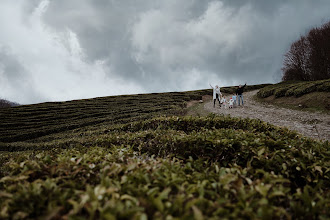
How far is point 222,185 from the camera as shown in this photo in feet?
5.10

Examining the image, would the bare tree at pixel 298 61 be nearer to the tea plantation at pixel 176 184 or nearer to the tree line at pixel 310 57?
the tree line at pixel 310 57

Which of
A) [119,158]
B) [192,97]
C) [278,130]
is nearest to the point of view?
[119,158]

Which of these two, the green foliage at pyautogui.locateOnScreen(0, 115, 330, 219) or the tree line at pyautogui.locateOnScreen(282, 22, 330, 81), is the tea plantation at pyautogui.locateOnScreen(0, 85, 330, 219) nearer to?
the green foliage at pyautogui.locateOnScreen(0, 115, 330, 219)

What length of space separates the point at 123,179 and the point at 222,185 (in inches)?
37.5

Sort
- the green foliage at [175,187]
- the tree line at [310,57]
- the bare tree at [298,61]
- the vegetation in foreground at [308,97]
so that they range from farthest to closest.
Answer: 1. the bare tree at [298,61]
2. the tree line at [310,57]
3. the vegetation in foreground at [308,97]
4. the green foliage at [175,187]

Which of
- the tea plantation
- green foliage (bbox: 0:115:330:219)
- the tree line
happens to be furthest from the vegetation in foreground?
the tree line

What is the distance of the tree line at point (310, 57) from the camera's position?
75.9ft

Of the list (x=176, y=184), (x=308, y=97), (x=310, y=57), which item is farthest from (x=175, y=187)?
(x=310, y=57)

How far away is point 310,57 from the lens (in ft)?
81.3

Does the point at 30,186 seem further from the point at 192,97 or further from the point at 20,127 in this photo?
the point at 192,97

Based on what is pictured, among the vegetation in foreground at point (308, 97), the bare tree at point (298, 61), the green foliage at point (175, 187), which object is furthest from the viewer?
the bare tree at point (298, 61)

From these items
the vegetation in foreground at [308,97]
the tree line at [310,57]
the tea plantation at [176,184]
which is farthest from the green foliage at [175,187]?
the tree line at [310,57]

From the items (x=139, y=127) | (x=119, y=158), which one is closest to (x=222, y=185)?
(x=119, y=158)

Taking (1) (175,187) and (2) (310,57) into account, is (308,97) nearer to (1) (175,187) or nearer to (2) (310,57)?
(1) (175,187)
